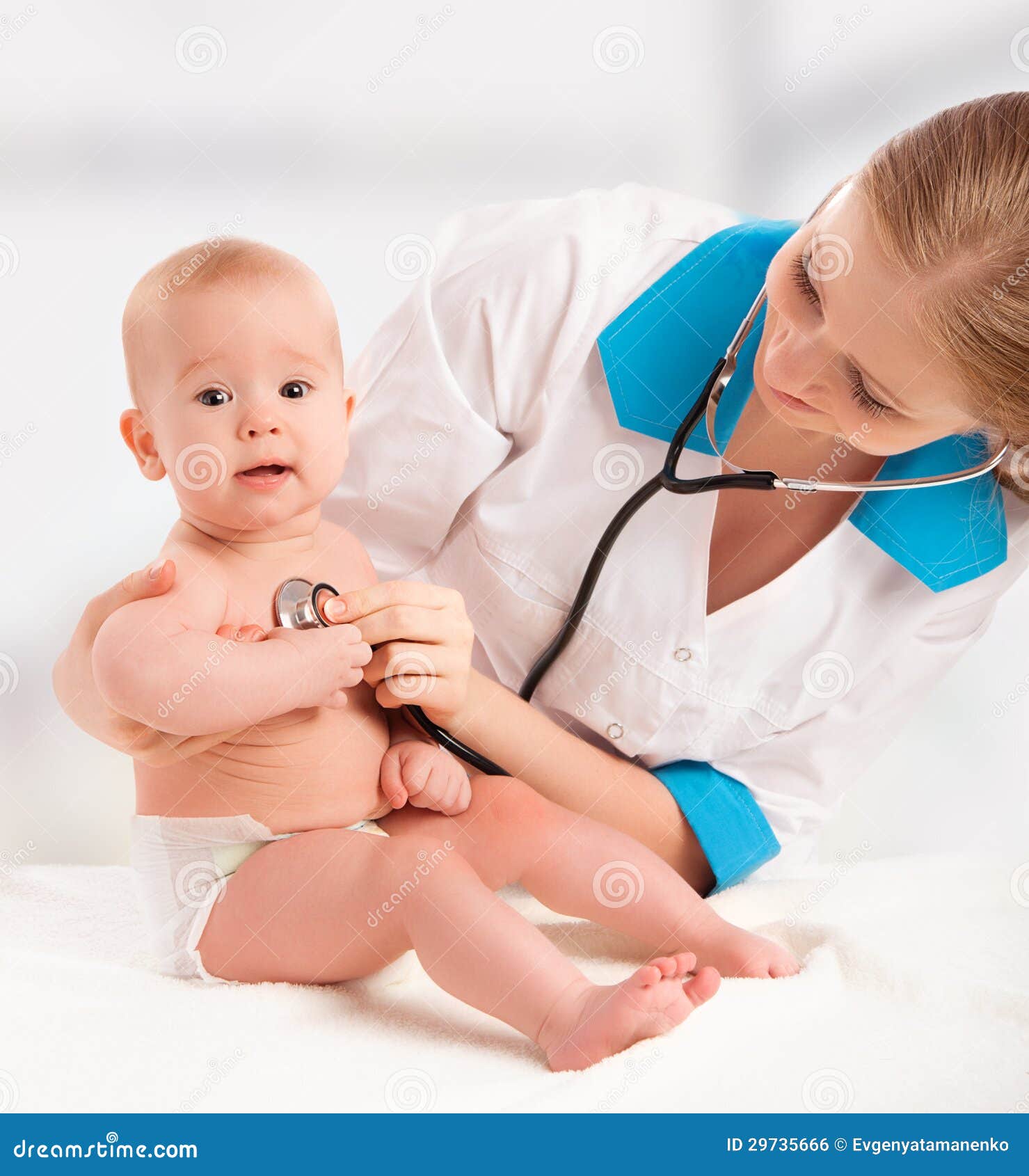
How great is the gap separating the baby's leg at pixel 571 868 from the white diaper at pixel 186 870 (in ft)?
0.38

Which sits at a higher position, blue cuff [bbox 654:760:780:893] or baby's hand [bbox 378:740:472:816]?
baby's hand [bbox 378:740:472:816]

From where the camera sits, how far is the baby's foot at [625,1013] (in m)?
0.97

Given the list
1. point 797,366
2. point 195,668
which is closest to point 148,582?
point 195,668

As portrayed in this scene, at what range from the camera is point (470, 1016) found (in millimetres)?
1109

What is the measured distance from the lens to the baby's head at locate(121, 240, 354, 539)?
42.3 inches

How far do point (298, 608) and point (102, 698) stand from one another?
0.64 feet

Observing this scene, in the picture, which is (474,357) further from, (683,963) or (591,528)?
(683,963)

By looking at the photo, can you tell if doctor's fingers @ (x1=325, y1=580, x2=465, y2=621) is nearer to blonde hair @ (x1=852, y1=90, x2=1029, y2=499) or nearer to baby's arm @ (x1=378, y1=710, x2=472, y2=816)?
baby's arm @ (x1=378, y1=710, x2=472, y2=816)

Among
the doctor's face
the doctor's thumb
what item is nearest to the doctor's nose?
the doctor's face

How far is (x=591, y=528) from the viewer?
136cm

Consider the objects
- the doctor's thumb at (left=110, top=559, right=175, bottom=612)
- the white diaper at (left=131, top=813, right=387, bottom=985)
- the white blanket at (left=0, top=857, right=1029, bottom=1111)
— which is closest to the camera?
the white blanket at (left=0, top=857, right=1029, bottom=1111)

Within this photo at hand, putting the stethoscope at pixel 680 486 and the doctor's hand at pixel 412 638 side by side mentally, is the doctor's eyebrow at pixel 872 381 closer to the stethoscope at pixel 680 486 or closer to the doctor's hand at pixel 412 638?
the stethoscope at pixel 680 486

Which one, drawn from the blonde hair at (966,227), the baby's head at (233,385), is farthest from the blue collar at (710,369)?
the baby's head at (233,385)

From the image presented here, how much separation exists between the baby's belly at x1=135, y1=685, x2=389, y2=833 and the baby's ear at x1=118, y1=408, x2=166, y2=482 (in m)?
0.27
